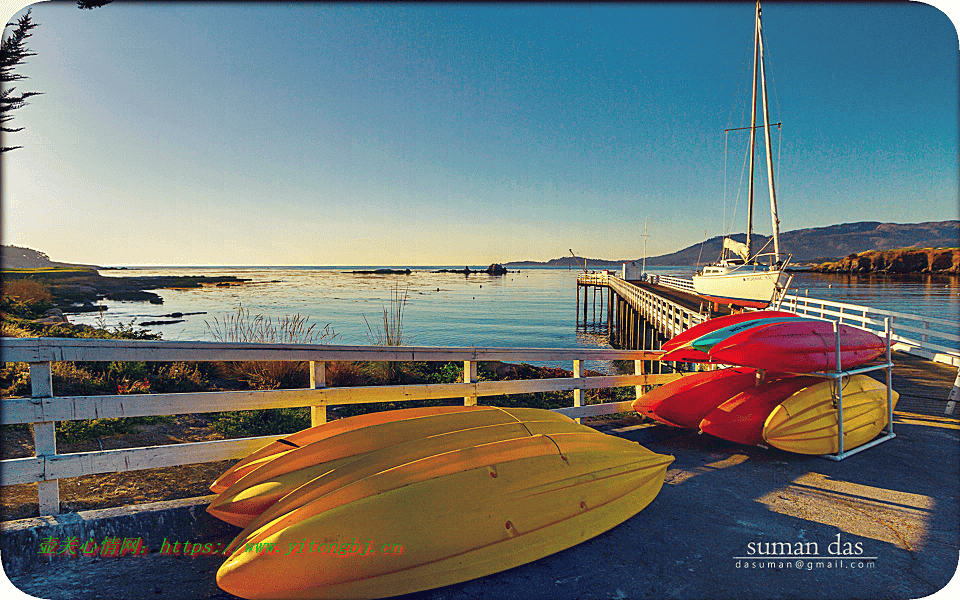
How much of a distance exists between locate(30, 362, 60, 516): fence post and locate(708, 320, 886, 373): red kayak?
4.84 m

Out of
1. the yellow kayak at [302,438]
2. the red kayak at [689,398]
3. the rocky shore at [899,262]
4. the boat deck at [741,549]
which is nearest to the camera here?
the boat deck at [741,549]

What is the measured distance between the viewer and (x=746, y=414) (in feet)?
14.4

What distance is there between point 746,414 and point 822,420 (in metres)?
0.69

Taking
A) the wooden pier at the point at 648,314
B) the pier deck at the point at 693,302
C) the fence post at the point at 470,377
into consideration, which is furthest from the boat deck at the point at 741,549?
the pier deck at the point at 693,302

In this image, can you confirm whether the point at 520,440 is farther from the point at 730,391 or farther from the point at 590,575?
the point at 730,391

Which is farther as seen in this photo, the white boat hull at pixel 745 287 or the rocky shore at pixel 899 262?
the rocky shore at pixel 899 262

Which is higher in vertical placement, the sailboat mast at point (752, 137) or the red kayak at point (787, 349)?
the sailboat mast at point (752, 137)

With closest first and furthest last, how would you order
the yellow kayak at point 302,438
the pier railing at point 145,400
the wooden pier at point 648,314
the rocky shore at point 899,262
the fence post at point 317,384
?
the pier railing at point 145,400
the yellow kayak at point 302,438
the fence post at point 317,384
the wooden pier at point 648,314
the rocky shore at point 899,262

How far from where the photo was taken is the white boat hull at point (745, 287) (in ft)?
70.8

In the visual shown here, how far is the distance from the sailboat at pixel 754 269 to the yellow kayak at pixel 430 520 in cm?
1997

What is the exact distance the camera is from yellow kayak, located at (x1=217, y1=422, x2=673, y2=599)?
7.04 ft

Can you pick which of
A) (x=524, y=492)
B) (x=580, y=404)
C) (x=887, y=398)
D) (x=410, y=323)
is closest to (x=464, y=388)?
(x=580, y=404)

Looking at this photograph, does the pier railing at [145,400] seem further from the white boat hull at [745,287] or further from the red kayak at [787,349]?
the white boat hull at [745,287]

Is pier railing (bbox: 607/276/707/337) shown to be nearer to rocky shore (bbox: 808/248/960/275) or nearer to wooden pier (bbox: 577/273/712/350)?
wooden pier (bbox: 577/273/712/350)
